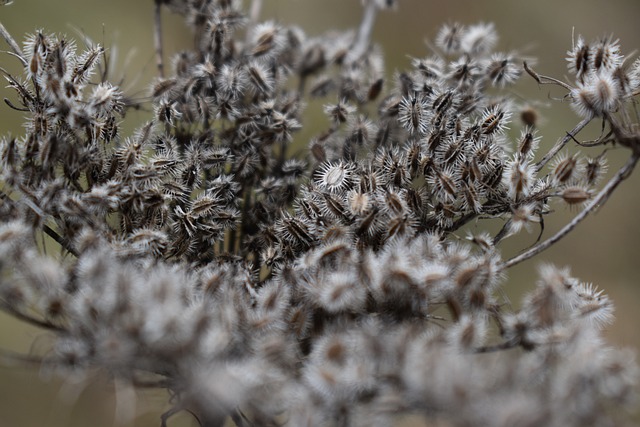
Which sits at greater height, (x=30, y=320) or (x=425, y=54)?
(x=425, y=54)

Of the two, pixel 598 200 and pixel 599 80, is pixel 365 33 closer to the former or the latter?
pixel 599 80

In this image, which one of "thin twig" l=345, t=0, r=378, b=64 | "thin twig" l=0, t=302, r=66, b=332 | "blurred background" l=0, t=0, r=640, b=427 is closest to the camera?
"thin twig" l=0, t=302, r=66, b=332

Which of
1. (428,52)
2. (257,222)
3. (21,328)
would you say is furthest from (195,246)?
(428,52)

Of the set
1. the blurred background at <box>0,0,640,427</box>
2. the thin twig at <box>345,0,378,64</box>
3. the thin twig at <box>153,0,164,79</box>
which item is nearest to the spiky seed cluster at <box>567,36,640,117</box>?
the thin twig at <box>345,0,378,64</box>

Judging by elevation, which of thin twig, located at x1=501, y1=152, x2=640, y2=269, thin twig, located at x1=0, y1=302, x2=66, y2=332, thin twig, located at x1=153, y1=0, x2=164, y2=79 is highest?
thin twig, located at x1=153, y1=0, x2=164, y2=79

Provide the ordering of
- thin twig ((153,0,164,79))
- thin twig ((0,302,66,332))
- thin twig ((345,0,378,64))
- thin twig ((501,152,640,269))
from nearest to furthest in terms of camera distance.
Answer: thin twig ((0,302,66,332)) < thin twig ((501,152,640,269)) < thin twig ((153,0,164,79)) < thin twig ((345,0,378,64))

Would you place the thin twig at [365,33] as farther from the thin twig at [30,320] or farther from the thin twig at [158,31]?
the thin twig at [30,320]

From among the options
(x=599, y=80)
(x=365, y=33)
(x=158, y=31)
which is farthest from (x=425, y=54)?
(x=599, y=80)

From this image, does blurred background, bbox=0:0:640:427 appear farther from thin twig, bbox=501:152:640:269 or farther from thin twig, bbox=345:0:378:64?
thin twig, bbox=501:152:640:269

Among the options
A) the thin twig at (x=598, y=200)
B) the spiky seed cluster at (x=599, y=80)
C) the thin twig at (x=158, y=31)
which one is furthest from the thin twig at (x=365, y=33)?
the thin twig at (x=598, y=200)
